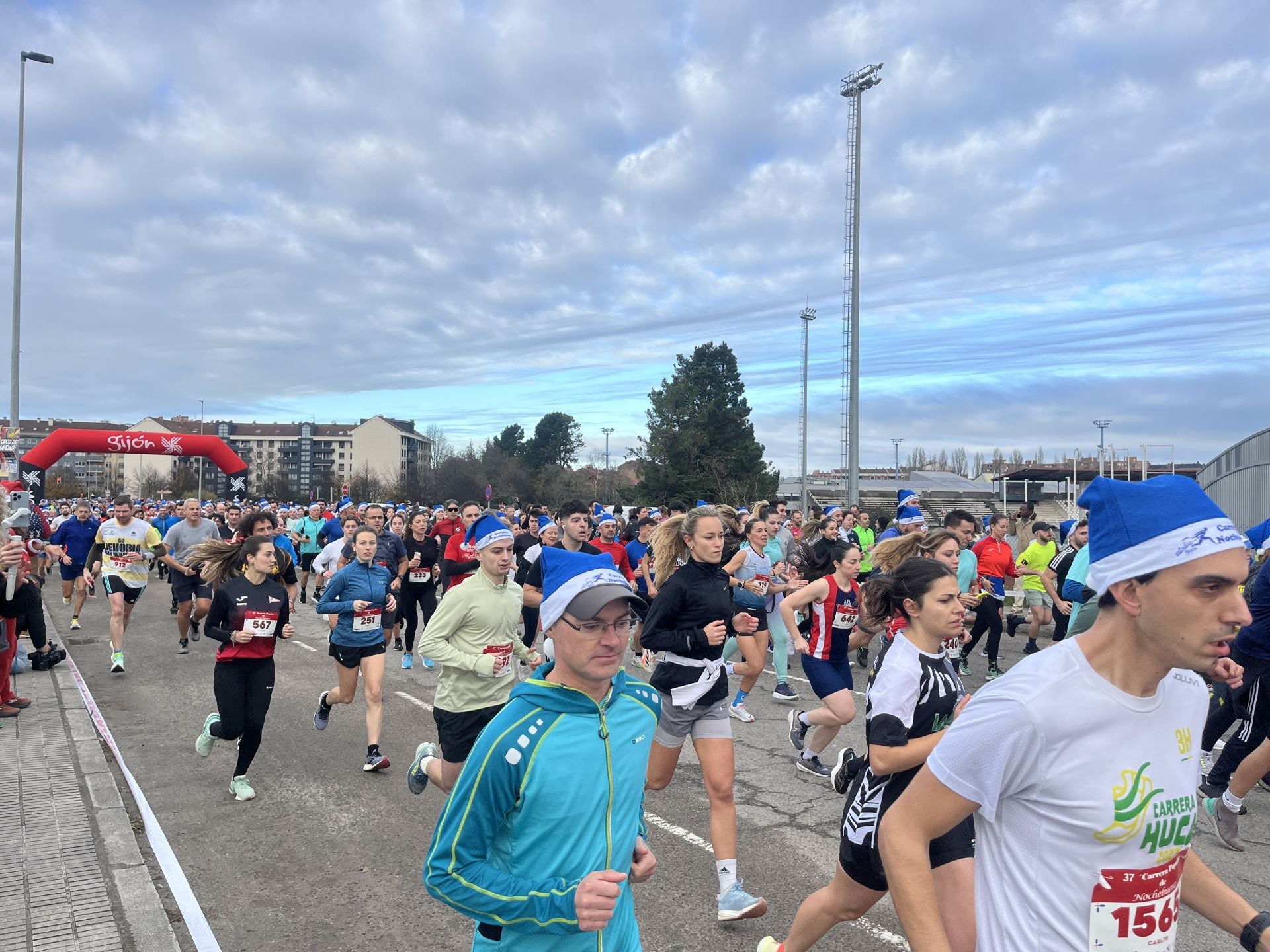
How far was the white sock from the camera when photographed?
4543 mm

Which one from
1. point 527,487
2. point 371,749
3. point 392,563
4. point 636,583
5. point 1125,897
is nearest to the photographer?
point 1125,897

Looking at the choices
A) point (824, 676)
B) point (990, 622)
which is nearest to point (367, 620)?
point (824, 676)

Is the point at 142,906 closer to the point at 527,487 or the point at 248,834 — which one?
the point at 248,834

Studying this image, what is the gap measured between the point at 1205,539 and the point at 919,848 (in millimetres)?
874

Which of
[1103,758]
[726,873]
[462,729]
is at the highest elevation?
[1103,758]

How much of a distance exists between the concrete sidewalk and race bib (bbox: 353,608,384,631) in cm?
201

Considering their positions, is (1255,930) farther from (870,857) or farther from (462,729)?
(462,729)

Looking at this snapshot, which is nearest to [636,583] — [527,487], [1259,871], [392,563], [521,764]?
[392,563]

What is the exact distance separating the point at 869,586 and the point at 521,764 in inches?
99.4

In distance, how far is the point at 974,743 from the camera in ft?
6.03

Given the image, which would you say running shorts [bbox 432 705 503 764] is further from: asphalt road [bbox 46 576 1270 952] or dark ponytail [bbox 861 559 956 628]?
dark ponytail [bbox 861 559 956 628]

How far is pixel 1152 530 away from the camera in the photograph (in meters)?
1.77

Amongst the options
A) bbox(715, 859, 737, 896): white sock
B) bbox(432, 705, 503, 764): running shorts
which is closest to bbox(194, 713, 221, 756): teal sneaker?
bbox(432, 705, 503, 764): running shorts

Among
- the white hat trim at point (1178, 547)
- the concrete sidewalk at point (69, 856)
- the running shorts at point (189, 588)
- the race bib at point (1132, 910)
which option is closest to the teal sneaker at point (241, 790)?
the concrete sidewalk at point (69, 856)
